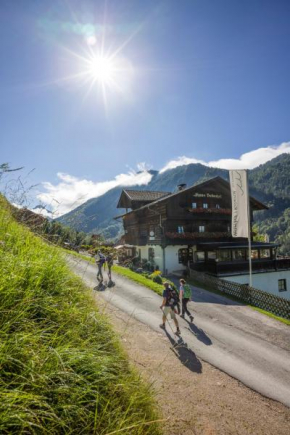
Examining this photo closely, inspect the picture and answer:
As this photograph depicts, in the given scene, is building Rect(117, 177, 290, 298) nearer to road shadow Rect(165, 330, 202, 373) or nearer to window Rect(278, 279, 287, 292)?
window Rect(278, 279, 287, 292)

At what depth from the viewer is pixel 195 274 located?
2403cm

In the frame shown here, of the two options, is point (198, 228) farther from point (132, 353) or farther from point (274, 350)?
point (132, 353)

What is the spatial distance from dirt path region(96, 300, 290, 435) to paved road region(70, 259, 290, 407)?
0.56 m

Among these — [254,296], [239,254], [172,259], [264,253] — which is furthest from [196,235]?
[254,296]

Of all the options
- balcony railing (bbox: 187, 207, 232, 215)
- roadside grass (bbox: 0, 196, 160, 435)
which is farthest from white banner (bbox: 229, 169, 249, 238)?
roadside grass (bbox: 0, 196, 160, 435)

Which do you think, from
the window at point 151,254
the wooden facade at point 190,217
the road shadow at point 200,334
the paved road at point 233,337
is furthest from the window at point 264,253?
the road shadow at point 200,334

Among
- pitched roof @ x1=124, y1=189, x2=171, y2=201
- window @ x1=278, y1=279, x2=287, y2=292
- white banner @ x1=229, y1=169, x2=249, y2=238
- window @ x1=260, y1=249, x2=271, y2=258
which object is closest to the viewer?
white banner @ x1=229, y1=169, x2=249, y2=238

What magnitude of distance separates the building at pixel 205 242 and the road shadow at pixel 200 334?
45.6 ft

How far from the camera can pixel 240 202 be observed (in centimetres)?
1836

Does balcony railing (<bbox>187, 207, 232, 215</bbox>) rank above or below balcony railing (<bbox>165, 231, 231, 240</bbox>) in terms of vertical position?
above

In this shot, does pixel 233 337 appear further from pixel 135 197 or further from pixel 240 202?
pixel 135 197

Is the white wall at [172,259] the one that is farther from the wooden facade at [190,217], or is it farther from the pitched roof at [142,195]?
the pitched roof at [142,195]

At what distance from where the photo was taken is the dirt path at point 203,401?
4602 millimetres

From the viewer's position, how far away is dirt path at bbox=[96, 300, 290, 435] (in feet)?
15.1
